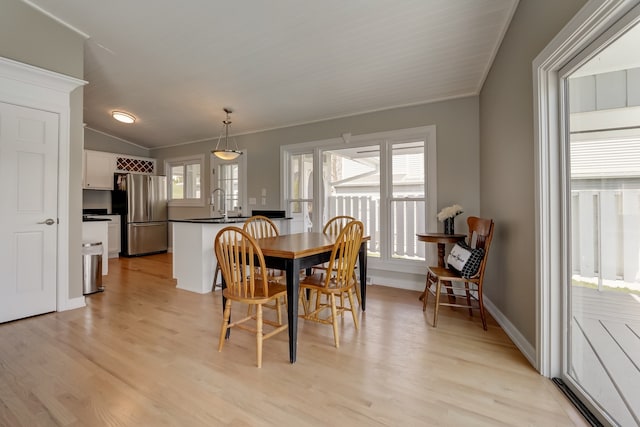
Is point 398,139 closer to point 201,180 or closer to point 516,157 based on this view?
point 516,157

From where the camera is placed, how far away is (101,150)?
612cm

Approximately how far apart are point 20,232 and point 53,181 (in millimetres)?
545

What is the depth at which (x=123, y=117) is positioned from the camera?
504 cm

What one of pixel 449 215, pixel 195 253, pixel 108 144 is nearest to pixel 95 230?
pixel 195 253

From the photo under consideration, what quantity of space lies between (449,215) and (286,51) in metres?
2.46

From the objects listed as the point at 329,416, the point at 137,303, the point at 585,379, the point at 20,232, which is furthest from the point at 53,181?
the point at 585,379

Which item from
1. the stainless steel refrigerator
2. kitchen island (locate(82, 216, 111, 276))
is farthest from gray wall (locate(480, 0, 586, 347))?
the stainless steel refrigerator

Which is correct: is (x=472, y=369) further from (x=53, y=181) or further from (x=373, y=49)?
(x=53, y=181)

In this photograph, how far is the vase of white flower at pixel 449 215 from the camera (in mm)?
3244

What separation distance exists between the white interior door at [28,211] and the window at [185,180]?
319cm

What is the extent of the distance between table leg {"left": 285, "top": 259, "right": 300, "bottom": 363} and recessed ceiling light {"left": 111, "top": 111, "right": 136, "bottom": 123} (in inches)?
186

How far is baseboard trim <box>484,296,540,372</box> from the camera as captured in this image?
77.6 inches

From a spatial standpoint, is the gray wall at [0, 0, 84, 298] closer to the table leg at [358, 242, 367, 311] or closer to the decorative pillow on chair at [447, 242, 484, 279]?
the table leg at [358, 242, 367, 311]

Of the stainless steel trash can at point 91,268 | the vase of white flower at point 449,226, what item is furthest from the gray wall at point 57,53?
the vase of white flower at point 449,226
